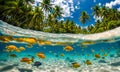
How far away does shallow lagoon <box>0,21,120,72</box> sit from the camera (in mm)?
14078

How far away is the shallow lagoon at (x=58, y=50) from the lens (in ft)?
46.2

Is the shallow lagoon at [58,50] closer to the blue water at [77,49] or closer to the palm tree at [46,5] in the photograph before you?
the blue water at [77,49]

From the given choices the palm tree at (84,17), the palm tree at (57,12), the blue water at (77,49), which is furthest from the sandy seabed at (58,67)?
the palm tree at (84,17)

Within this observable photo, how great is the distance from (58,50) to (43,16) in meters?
29.4

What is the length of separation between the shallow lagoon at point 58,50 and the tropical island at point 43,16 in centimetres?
1405

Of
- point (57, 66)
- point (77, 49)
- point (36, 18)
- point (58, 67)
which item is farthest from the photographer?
point (36, 18)

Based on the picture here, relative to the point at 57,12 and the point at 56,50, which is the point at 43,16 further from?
the point at 56,50

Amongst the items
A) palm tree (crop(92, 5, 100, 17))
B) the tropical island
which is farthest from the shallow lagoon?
palm tree (crop(92, 5, 100, 17))

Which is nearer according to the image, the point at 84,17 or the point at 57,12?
the point at 57,12

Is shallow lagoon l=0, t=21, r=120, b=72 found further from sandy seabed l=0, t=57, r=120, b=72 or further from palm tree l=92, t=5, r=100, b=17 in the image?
palm tree l=92, t=5, r=100, b=17

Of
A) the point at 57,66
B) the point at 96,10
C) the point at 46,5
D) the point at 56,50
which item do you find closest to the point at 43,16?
the point at 46,5

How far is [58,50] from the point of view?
21625 mm

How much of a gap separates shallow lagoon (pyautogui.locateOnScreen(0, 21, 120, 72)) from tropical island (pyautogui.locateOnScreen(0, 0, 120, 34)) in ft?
46.1

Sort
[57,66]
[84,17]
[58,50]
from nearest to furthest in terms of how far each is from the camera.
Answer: [57,66]
[58,50]
[84,17]
